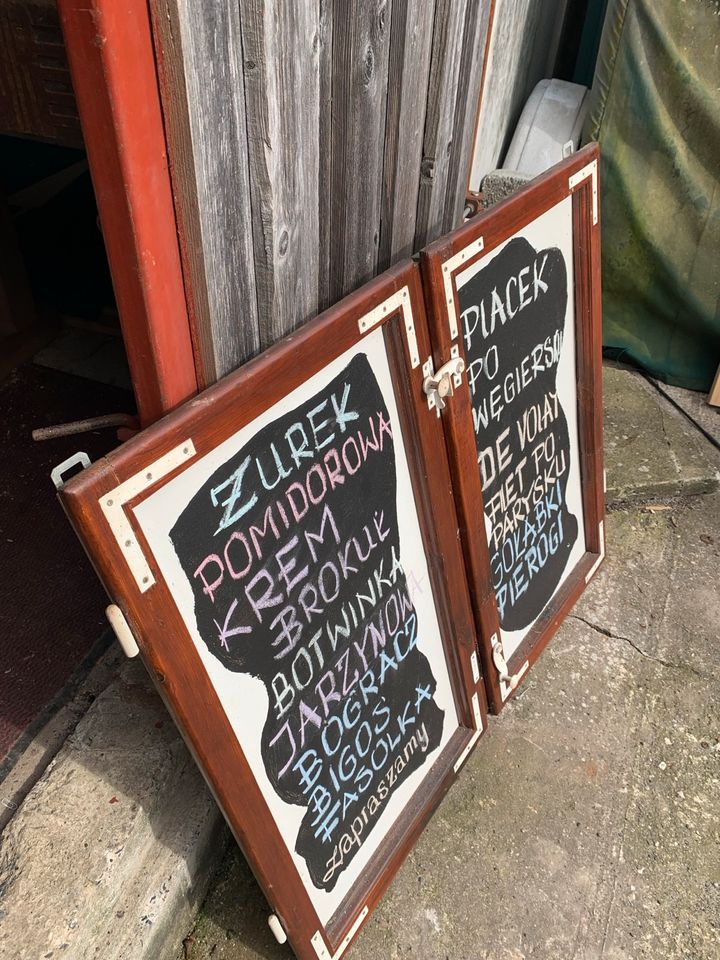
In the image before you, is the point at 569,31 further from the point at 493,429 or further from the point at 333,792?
the point at 333,792

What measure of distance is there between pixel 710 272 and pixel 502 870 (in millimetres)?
2988

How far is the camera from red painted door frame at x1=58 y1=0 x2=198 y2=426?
105cm

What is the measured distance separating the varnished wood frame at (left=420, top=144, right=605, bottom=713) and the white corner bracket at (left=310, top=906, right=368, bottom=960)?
75 cm

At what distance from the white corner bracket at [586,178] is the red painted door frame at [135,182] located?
1.40 meters

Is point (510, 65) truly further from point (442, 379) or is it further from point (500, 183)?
point (442, 379)

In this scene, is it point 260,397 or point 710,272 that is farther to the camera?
point 710,272

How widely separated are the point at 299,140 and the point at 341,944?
1852 mm

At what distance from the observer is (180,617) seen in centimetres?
129

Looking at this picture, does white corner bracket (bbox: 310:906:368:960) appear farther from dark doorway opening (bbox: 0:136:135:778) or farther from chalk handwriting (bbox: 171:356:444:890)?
dark doorway opening (bbox: 0:136:135:778)

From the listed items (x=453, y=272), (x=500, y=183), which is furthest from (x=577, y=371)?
(x=500, y=183)

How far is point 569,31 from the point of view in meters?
4.20

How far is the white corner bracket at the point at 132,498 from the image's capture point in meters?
1.15

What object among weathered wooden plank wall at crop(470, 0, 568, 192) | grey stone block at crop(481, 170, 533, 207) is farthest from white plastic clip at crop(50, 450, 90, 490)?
grey stone block at crop(481, 170, 533, 207)

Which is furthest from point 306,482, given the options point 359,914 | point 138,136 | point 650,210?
point 650,210
